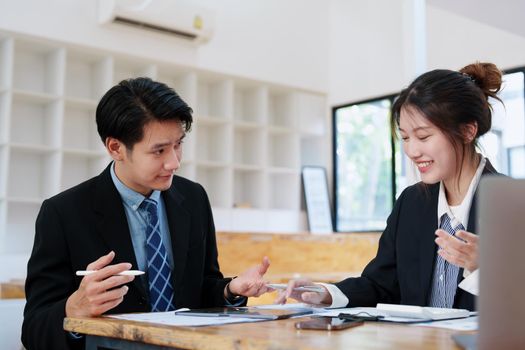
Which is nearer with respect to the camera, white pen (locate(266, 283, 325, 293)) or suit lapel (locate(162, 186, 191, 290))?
white pen (locate(266, 283, 325, 293))

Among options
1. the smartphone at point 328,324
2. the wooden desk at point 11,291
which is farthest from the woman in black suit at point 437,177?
the wooden desk at point 11,291

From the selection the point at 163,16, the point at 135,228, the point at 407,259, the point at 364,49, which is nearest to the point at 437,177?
the point at 407,259

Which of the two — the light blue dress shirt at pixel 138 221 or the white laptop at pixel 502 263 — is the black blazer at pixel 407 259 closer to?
the light blue dress shirt at pixel 138 221

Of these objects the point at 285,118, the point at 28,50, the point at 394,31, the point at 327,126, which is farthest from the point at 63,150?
the point at 394,31

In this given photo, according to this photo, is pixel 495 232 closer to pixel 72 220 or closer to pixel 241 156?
pixel 72 220

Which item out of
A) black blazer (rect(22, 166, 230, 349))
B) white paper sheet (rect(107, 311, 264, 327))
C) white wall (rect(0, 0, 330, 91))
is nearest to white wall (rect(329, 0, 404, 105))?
white wall (rect(0, 0, 330, 91))

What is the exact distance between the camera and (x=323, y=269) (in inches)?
244

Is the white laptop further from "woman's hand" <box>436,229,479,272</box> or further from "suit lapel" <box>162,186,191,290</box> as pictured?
"suit lapel" <box>162,186,191,290</box>

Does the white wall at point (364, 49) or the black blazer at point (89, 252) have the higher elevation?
the white wall at point (364, 49)

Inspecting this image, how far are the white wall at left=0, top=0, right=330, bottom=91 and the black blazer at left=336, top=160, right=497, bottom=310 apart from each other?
13.3 ft

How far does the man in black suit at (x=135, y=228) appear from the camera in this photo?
5.72ft

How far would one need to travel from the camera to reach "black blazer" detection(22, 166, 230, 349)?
168 centimetres

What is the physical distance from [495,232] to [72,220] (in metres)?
1.27

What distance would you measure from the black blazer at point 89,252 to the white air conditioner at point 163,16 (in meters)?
3.77
